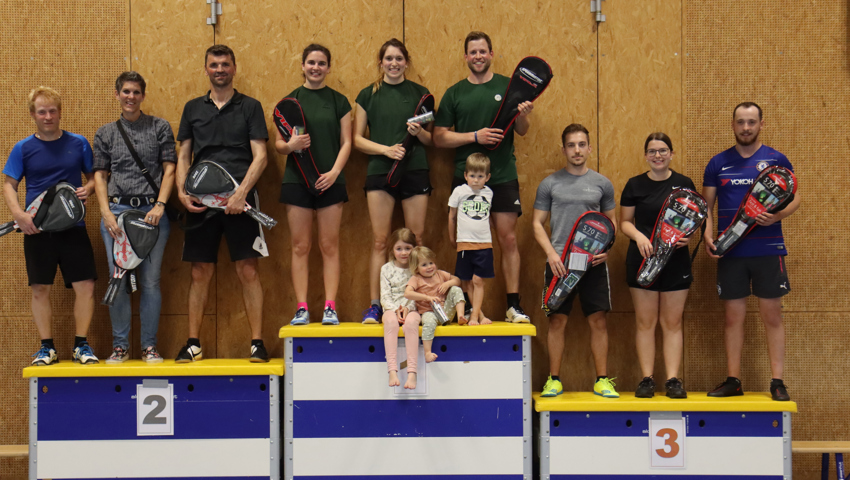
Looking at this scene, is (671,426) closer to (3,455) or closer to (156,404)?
(156,404)

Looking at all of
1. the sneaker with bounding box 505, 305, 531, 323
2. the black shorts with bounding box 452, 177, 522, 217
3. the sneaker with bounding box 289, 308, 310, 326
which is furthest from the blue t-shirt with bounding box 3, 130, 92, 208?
the sneaker with bounding box 505, 305, 531, 323

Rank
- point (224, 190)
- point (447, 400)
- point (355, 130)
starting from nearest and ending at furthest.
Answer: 1. point (447, 400)
2. point (224, 190)
3. point (355, 130)

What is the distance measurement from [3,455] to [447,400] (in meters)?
2.83

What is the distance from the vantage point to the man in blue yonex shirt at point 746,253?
3.86m

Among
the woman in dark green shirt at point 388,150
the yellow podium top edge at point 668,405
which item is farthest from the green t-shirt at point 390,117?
the yellow podium top edge at point 668,405

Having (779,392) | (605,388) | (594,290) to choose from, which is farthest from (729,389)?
(594,290)

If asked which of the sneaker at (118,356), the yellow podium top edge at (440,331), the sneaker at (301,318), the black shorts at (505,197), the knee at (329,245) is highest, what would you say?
the black shorts at (505,197)

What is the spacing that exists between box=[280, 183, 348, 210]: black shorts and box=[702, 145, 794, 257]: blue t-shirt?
2.40 m

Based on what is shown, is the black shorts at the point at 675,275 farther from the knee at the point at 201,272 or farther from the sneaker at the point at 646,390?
the knee at the point at 201,272

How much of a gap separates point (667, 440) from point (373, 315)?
1.88 meters

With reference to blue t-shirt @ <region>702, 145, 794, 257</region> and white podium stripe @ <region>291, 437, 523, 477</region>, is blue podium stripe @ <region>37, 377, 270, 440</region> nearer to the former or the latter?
white podium stripe @ <region>291, 437, 523, 477</region>

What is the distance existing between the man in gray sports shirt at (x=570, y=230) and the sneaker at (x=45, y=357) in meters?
3.08

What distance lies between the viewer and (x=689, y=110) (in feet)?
14.3

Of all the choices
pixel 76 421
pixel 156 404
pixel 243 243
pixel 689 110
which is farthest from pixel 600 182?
pixel 76 421
